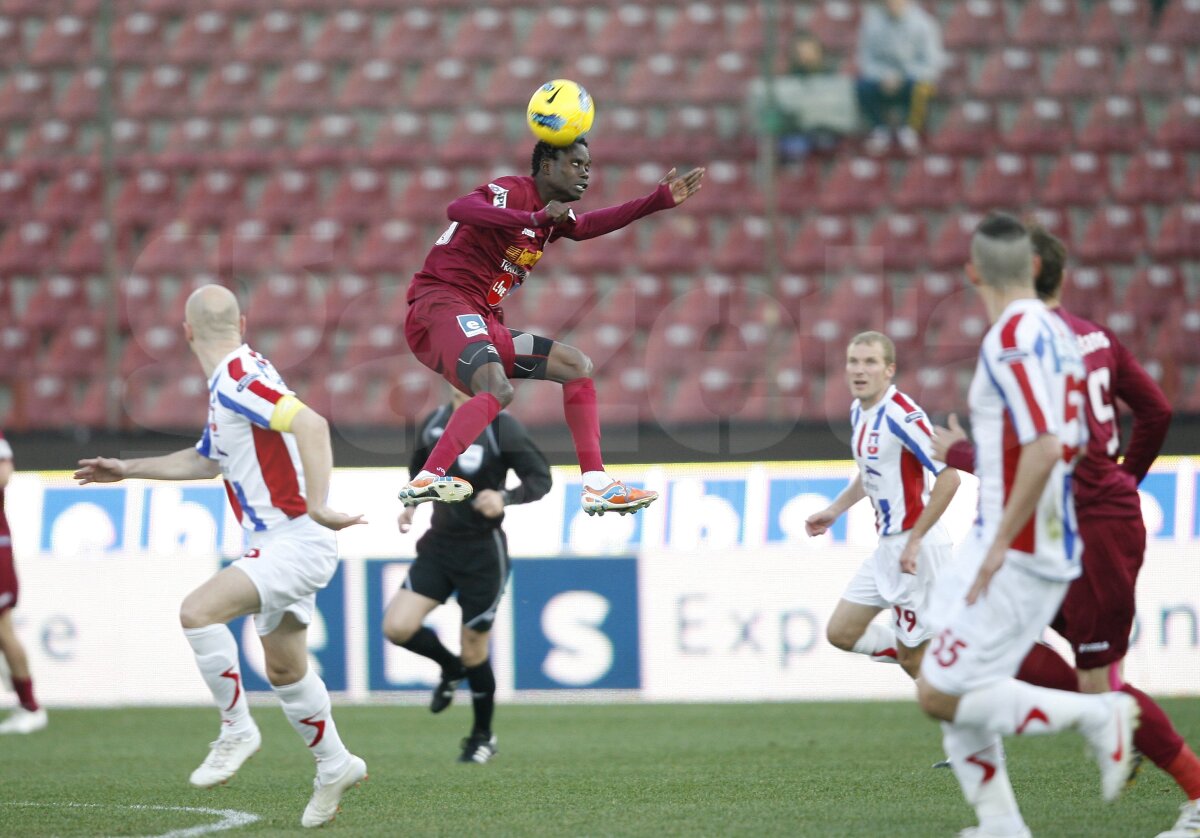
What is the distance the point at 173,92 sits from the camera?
1686 centimetres

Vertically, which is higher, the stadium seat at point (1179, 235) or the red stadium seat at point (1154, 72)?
the red stadium seat at point (1154, 72)

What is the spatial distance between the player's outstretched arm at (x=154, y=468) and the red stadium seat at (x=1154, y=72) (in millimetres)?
12180

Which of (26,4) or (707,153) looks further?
(26,4)

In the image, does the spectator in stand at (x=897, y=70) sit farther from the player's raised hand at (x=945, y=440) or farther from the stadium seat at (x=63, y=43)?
the player's raised hand at (x=945, y=440)

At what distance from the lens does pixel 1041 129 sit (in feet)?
A: 51.3

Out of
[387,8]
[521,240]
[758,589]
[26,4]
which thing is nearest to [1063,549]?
[521,240]

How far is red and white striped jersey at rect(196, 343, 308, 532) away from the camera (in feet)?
21.0

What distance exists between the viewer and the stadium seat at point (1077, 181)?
49.9 feet

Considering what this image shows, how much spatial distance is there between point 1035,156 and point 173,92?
9.55 m

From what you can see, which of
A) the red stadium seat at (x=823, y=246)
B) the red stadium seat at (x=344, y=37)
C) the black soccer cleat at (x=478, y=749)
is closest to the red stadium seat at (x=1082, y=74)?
the red stadium seat at (x=823, y=246)

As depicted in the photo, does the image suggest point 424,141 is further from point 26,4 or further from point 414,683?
point 414,683

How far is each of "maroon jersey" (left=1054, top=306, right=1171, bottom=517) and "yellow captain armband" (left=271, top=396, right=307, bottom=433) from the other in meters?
3.06

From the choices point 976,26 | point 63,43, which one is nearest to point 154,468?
point 63,43

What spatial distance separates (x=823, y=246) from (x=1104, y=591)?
9.62 meters
